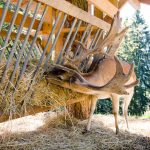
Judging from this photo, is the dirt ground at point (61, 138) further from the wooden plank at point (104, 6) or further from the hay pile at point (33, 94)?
the wooden plank at point (104, 6)

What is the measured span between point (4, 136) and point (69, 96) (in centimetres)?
92

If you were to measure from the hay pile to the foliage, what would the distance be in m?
14.0

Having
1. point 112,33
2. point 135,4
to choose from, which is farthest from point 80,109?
point 135,4

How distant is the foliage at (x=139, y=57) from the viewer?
59.9 feet

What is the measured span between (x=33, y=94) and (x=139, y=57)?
672 inches

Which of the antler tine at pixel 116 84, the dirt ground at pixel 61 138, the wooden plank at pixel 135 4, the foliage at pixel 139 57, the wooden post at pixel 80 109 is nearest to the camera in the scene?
the dirt ground at pixel 61 138

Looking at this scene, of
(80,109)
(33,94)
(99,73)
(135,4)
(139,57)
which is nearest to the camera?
(33,94)

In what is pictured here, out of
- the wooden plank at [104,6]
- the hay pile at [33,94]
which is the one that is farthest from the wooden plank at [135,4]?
the hay pile at [33,94]

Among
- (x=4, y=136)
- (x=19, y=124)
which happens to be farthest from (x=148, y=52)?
(x=4, y=136)

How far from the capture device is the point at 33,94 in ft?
11.2

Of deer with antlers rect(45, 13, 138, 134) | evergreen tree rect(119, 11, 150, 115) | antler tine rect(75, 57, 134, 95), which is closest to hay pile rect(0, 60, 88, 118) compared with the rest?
deer with antlers rect(45, 13, 138, 134)

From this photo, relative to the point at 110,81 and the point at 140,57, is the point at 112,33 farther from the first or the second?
the point at 140,57

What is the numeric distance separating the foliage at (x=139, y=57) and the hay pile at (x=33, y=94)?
550 inches

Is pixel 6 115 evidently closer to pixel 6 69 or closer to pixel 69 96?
pixel 6 69
